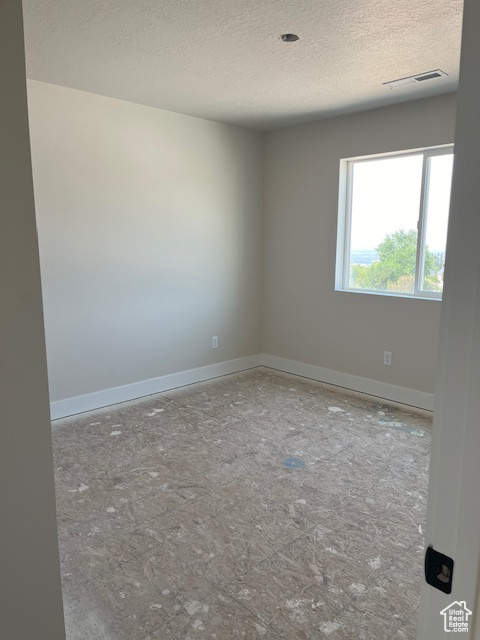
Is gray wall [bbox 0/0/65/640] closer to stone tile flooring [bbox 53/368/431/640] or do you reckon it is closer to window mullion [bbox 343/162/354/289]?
stone tile flooring [bbox 53/368/431/640]

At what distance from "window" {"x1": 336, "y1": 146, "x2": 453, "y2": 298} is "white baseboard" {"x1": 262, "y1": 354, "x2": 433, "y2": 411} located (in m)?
0.86

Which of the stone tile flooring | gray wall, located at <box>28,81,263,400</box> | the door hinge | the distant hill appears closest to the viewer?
the door hinge

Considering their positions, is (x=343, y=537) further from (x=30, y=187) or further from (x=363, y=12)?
(x=363, y=12)

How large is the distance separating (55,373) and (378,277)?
2.98 meters

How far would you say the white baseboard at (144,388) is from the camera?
3.77m

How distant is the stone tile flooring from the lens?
1.79 m

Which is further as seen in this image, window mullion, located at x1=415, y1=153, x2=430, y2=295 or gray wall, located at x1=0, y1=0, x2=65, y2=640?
window mullion, located at x1=415, y1=153, x2=430, y2=295

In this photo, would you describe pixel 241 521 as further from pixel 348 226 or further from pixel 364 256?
pixel 348 226

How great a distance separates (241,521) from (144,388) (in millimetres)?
2122

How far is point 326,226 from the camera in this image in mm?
4504

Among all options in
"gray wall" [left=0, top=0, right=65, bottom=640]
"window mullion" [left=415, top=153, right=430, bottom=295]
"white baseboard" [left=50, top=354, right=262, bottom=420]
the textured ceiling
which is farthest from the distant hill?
"gray wall" [left=0, top=0, right=65, bottom=640]

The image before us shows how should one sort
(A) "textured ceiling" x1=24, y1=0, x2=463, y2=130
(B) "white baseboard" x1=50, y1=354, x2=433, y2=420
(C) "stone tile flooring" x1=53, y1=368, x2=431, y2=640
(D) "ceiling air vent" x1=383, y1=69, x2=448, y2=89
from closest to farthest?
(C) "stone tile flooring" x1=53, y1=368, x2=431, y2=640 < (A) "textured ceiling" x1=24, y1=0, x2=463, y2=130 < (D) "ceiling air vent" x1=383, y1=69, x2=448, y2=89 < (B) "white baseboard" x1=50, y1=354, x2=433, y2=420

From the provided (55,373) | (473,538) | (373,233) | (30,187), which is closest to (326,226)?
(373,233)

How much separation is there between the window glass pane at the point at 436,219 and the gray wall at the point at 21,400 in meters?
3.36
